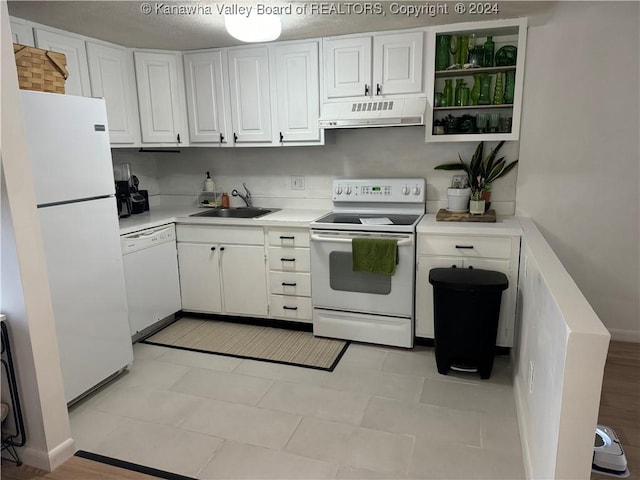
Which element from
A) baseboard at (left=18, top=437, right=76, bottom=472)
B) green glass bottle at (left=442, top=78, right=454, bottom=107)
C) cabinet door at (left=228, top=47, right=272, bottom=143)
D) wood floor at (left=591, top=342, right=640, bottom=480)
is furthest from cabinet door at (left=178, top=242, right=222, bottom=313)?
wood floor at (left=591, top=342, right=640, bottom=480)

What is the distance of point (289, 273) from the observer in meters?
3.36

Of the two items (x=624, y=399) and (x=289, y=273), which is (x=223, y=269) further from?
(x=624, y=399)

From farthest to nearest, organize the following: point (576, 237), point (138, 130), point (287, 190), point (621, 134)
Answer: point (287, 190), point (138, 130), point (576, 237), point (621, 134)

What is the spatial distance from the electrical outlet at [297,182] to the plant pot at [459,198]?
4.10ft

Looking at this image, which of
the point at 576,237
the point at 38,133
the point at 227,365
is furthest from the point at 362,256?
the point at 38,133

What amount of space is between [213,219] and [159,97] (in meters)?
1.09

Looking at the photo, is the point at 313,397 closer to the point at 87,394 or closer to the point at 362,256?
the point at 362,256

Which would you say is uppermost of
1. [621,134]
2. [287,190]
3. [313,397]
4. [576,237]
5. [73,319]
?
[621,134]

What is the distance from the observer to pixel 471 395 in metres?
2.53

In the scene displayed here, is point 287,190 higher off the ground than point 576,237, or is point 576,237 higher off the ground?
point 287,190

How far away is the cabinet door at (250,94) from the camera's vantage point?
3420mm

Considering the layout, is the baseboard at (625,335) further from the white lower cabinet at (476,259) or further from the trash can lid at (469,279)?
the trash can lid at (469,279)

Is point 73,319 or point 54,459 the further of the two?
point 73,319

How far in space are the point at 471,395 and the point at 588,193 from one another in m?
1.63
